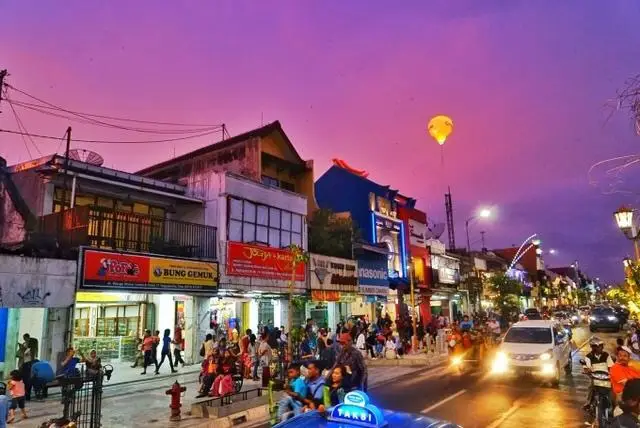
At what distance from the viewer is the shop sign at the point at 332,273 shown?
27953mm

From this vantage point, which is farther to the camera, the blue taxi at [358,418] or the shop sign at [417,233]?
the shop sign at [417,233]

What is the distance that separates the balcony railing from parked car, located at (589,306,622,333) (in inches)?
1229

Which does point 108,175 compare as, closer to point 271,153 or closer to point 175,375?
→ point 175,375

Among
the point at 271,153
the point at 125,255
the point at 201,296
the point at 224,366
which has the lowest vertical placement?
the point at 224,366

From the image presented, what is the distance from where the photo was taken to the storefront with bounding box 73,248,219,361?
1678cm

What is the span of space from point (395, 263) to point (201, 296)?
69.1 ft

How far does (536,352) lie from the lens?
1488 centimetres

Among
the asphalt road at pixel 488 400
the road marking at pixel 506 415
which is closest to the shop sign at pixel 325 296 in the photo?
the asphalt road at pixel 488 400

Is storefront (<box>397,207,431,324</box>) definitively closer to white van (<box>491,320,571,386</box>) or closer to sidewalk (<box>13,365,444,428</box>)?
white van (<box>491,320,571,386</box>)

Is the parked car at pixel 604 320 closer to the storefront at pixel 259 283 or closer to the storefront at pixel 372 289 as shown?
the storefront at pixel 372 289

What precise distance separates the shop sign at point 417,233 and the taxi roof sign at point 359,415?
38741mm

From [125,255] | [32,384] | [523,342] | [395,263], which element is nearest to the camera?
[32,384]

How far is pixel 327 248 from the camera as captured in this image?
30922 millimetres

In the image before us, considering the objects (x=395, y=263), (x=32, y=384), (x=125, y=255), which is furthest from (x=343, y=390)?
(x=395, y=263)
